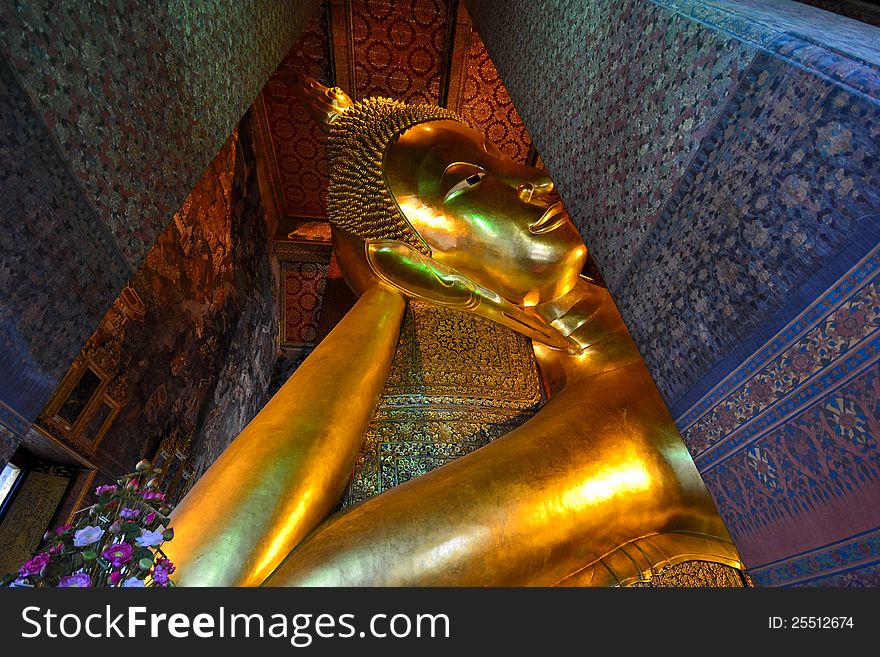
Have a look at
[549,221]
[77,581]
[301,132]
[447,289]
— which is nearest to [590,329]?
[549,221]

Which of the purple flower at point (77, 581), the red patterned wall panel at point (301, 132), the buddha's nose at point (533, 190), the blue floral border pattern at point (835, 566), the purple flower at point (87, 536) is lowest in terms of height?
the blue floral border pattern at point (835, 566)

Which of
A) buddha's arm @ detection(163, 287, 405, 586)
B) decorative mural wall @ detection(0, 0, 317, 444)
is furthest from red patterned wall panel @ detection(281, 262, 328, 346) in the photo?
decorative mural wall @ detection(0, 0, 317, 444)

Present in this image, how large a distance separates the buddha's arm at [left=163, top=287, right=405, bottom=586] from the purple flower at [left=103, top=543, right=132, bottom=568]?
1.50 ft

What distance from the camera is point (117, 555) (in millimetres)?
901

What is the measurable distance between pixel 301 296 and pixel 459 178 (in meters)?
2.17

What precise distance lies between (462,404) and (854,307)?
1864mm

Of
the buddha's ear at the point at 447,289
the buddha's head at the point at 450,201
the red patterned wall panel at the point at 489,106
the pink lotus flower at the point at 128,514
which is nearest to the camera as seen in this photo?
the pink lotus flower at the point at 128,514

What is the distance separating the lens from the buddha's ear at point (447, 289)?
265cm

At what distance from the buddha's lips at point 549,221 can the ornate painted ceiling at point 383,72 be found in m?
1.87

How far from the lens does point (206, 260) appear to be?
3227mm

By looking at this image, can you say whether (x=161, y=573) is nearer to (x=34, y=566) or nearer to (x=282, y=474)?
(x=34, y=566)

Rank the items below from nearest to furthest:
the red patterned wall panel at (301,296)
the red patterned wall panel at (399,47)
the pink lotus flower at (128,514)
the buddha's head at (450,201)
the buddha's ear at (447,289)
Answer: the pink lotus flower at (128,514)
the buddha's head at (450,201)
the buddha's ear at (447,289)
the red patterned wall panel at (399,47)
the red patterned wall panel at (301,296)

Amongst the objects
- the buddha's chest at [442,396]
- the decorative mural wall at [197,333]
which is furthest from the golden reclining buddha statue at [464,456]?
the decorative mural wall at [197,333]

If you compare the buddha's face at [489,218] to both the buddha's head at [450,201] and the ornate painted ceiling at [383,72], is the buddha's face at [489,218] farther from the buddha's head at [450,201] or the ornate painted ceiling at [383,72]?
the ornate painted ceiling at [383,72]
